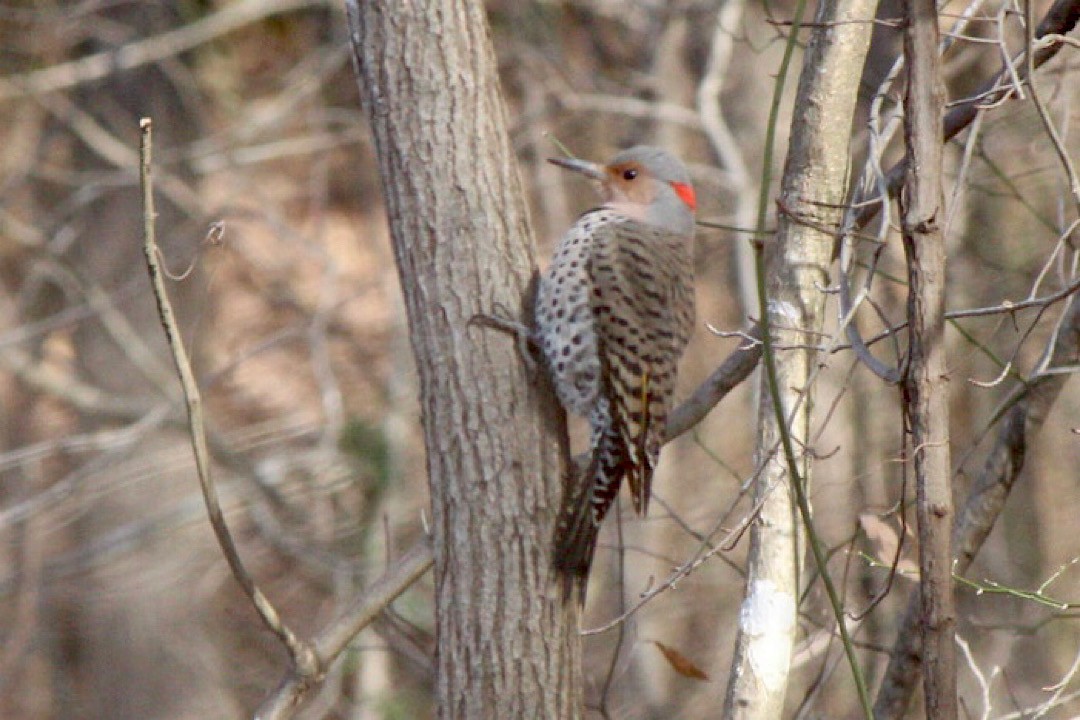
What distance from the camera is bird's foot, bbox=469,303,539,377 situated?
2725 millimetres

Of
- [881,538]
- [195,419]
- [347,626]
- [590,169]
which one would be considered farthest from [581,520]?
[590,169]

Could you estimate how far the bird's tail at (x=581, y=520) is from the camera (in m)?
2.64

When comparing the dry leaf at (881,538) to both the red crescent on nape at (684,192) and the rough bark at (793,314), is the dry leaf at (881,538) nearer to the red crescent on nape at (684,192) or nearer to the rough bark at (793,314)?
the rough bark at (793,314)

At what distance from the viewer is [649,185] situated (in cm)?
372

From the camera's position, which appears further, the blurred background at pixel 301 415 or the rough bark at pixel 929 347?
the blurred background at pixel 301 415

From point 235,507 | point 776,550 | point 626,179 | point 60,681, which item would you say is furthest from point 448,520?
point 60,681

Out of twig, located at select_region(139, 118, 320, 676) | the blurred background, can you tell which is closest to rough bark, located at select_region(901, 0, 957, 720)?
twig, located at select_region(139, 118, 320, 676)

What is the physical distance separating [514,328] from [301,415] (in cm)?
590

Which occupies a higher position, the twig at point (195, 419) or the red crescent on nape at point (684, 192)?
the red crescent on nape at point (684, 192)

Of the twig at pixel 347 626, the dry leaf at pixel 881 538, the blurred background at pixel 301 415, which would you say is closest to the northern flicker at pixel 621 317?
the twig at pixel 347 626

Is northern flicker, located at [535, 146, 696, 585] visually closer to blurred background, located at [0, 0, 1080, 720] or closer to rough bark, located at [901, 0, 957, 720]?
rough bark, located at [901, 0, 957, 720]

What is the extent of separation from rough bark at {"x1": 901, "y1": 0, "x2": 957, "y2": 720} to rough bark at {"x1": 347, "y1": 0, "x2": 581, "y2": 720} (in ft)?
3.14

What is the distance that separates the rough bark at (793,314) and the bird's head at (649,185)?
1013 millimetres

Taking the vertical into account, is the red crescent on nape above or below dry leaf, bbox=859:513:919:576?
above
